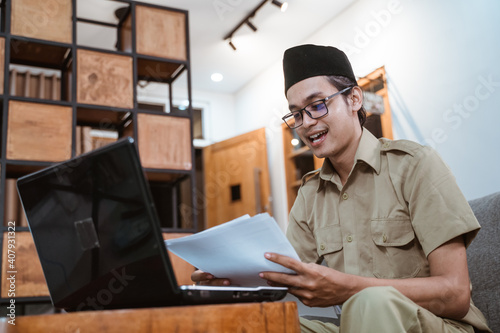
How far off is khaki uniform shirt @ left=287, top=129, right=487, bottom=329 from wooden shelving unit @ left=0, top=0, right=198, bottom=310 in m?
2.11

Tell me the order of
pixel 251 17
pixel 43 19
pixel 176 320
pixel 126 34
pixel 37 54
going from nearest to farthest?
pixel 176 320, pixel 43 19, pixel 37 54, pixel 126 34, pixel 251 17

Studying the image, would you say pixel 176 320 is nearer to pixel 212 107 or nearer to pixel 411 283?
pixel 411 283

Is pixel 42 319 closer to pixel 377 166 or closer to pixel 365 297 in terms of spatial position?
pixel 365 297

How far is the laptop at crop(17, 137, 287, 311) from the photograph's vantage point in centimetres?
70

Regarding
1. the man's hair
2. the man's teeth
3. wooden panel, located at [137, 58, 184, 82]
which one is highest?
wooden panel, located at [137, 58, 184, 82]

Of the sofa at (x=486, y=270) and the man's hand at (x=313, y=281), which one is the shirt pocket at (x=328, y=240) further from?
the man's hand at (x=313, y=281)

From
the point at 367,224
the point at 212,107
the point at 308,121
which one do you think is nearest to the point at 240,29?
the point at 212,107

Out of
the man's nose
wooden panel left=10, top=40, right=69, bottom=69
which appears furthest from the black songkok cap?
wooden panel left=10, top=40, right=69, bottom=69

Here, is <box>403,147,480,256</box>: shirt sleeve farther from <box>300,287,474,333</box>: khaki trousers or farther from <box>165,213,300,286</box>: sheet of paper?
<box>165,213,300,286</box>: sheet of paper

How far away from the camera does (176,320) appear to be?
0.63 m

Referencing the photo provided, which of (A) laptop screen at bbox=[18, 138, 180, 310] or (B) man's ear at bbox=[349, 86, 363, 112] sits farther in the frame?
(B) man's ear at bbox=[349, 86, 363, 112]

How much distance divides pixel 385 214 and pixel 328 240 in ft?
0.62

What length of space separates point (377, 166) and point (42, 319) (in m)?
0.87

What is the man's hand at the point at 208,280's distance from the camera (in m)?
1.01
